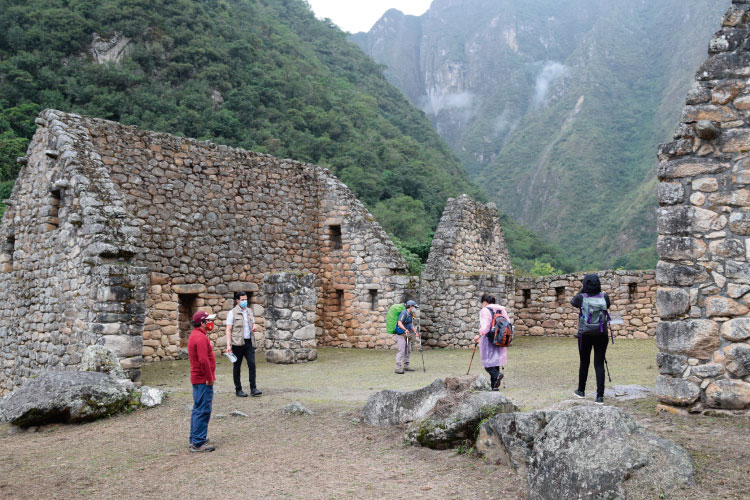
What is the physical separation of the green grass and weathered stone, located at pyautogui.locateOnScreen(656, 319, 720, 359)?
155 centimetres

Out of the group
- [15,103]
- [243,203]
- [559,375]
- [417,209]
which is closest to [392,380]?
[559,375]

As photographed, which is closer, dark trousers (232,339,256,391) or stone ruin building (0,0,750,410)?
stone ruin building (0,0,750,410)

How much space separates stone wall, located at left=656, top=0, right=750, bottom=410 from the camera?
18.5 feet

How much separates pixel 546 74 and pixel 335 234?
88059 mm

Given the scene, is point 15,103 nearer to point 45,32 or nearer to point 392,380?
point 45,32

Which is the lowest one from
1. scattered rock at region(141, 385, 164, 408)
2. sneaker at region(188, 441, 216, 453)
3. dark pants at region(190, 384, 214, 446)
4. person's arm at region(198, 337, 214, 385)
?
sneaker at region(188, 441, 216, 453)

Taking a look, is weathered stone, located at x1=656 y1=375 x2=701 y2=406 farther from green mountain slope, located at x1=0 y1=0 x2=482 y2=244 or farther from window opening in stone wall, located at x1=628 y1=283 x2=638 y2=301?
green mountain slope, located at x1=0 y1=0 x2=482 y2=244

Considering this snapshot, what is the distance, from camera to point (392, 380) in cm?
1011

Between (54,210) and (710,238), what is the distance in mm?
10343

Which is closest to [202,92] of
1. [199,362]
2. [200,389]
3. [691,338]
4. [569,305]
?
[569,305]

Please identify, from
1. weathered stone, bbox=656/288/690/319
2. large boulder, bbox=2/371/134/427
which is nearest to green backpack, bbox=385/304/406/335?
large boulder, bbox=2/371/134/427

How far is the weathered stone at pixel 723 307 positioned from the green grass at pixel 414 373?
2.02 metres

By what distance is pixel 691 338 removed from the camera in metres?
5.77

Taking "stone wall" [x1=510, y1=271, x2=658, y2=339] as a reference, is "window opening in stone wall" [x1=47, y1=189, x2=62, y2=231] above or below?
above
